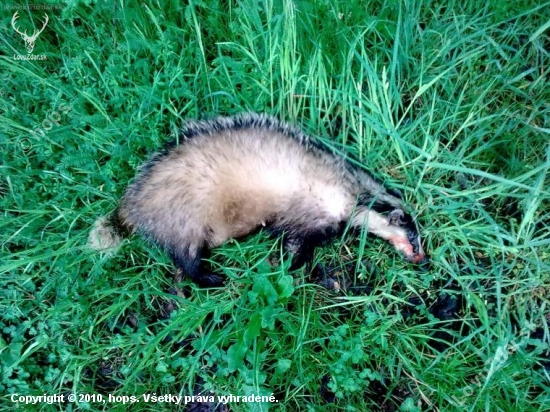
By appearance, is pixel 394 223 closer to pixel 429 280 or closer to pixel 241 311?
pixel 429 280

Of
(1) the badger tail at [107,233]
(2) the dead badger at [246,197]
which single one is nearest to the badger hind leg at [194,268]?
(2) the dead badger at [246,197]

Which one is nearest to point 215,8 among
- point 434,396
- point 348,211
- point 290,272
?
point 348,211

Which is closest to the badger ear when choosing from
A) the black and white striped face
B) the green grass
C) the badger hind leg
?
the black and white striped face

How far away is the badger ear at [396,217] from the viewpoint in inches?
105

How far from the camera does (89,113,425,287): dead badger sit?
265 cm

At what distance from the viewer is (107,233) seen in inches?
109

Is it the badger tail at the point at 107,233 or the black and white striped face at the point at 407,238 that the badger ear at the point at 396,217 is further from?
the badger tail at the point at 107,233

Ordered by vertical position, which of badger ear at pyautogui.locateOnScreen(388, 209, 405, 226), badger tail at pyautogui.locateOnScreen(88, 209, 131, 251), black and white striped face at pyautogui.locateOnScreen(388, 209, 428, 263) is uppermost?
badger tail at pyautogui.locateOnScreen(88, 209, 131, 251)

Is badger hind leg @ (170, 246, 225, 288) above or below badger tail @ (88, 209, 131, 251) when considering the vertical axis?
below

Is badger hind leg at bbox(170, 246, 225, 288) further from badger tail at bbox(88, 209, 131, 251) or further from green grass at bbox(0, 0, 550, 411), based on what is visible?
badger tail at bbox(88, 209, 131, 251)

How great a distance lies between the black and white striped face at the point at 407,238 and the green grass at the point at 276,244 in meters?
0.11

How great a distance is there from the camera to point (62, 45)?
10.2 ft

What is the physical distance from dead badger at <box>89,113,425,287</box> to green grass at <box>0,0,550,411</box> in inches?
6.1

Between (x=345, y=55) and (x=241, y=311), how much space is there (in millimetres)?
1715
